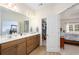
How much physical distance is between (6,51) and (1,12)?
124cm

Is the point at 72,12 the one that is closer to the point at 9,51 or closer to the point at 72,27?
the point at 72,27

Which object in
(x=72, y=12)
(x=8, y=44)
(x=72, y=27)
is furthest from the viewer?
(x=72, y=27)

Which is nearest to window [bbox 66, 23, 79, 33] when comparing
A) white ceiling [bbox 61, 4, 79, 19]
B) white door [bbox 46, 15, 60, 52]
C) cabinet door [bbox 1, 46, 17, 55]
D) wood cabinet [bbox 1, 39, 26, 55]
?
white ceiling [bbox 61, 4, 79, 19]

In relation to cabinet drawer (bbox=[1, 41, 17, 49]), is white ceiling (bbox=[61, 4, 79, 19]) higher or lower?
higher

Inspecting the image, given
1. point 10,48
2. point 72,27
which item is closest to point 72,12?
point 72,27

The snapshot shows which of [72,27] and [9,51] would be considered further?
[72,27]

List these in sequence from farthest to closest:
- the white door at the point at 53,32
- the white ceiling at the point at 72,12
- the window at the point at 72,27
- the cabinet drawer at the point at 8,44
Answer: the window at the point at 72,27, the white door at the point at 53,32, the white ceiling at the point at 72,12, the cabinet drawer at the point at 8,44

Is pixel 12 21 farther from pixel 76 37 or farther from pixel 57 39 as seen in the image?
pixel 76 37

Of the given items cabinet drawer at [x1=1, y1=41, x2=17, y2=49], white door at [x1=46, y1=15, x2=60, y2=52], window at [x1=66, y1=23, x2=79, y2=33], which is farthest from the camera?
window at [x1=66, y1=23, x2=79, y2=33]

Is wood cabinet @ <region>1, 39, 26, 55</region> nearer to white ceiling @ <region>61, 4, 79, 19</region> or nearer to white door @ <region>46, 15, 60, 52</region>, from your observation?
white door @ <region>46, 15, 60, 52</region>

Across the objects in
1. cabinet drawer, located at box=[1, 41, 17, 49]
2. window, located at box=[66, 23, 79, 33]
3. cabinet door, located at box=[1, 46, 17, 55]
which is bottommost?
cabinet door, located at box=[1, 46, 17, 55]

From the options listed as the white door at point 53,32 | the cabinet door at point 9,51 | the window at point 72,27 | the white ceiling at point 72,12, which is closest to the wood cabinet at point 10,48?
the cabinet door at point 9,51

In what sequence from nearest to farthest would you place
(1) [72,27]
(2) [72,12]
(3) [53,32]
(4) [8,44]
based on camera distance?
(4) [8,44] → (3) [53,32] → (2) [72,12] → (1) [72,27]

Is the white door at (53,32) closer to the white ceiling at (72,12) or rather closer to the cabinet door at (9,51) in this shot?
the white ceiling at (72,12)
